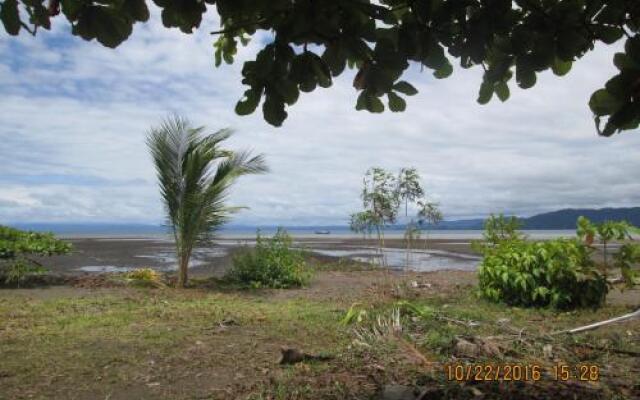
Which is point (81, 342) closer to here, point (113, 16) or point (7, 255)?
point (113, 16)

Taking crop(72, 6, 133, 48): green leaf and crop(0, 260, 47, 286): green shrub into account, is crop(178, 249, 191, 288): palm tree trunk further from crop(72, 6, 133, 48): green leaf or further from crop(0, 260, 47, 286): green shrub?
crop(72, 6, 133, 48): green leaf

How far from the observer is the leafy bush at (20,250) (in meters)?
9.88

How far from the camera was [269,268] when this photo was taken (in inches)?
423

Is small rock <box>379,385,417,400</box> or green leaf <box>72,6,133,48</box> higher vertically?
green leaf <box>72,6,133,48</box>

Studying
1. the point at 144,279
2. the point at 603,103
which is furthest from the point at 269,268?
the point at 603,103

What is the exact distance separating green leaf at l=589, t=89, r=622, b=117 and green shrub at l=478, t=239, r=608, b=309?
559 cm

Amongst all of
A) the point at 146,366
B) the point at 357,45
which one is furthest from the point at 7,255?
the point at 357,45

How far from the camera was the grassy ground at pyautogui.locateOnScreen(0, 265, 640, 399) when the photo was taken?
3.68 m

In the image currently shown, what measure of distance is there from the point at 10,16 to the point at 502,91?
2118mm

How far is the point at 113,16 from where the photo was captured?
2.14 meters

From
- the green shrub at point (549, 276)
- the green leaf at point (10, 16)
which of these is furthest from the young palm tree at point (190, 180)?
the green leaf at point (10, 16)

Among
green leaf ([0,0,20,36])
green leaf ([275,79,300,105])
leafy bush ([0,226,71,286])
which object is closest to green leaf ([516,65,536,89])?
green leaf ([275,79,300,105])

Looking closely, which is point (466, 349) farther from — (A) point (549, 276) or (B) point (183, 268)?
(B) point (183, 268)

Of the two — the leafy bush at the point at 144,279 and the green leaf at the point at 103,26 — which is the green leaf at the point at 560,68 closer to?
the green leaf at the point at 103,26
